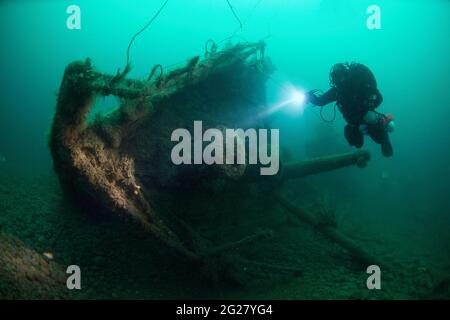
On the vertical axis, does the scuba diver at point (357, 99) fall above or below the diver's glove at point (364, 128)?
above

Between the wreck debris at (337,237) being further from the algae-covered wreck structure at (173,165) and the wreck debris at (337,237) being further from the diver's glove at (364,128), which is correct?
the diver's glove at (364,128)

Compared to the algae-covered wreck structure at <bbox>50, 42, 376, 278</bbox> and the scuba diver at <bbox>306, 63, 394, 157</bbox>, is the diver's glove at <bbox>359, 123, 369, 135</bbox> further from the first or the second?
the algae-covered wreck structure at <bbox>50, 42, 376, 278</bbox>

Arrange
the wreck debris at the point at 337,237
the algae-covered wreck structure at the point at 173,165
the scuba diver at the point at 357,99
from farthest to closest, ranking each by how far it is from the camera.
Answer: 1. the wreck debris at the point at 337,237
2. the scuba diver at the point at 357,99
3. the algae-covered wreck structure at the point at 173,165

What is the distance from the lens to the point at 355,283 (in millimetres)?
5305

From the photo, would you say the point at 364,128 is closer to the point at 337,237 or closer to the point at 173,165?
the point at 337,237

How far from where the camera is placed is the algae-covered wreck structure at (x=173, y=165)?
3.68 meters

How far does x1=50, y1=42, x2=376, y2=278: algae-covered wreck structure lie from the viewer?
3680 millimetres

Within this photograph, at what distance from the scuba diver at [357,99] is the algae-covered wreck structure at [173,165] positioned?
1447 millimetres

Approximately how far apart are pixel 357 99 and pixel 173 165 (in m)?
3.34

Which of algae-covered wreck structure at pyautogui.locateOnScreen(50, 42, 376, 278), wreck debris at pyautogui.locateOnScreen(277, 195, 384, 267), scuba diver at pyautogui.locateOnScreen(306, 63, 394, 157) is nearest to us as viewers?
algae-covered wreck structure at pyautogui.locateOnScreen(50, 42, 376, 278)

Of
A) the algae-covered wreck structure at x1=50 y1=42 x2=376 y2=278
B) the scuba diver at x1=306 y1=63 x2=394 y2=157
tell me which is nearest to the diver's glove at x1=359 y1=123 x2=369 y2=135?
the scuba diver at x1=306 y1=63 x2=394 y2=157

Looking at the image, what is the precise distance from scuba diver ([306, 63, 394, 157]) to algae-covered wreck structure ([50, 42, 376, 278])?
145 centimetres

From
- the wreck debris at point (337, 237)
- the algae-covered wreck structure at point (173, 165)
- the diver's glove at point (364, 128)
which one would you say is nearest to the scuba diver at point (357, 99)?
the diver's glove at point (364, 128)

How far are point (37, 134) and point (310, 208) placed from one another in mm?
28107
